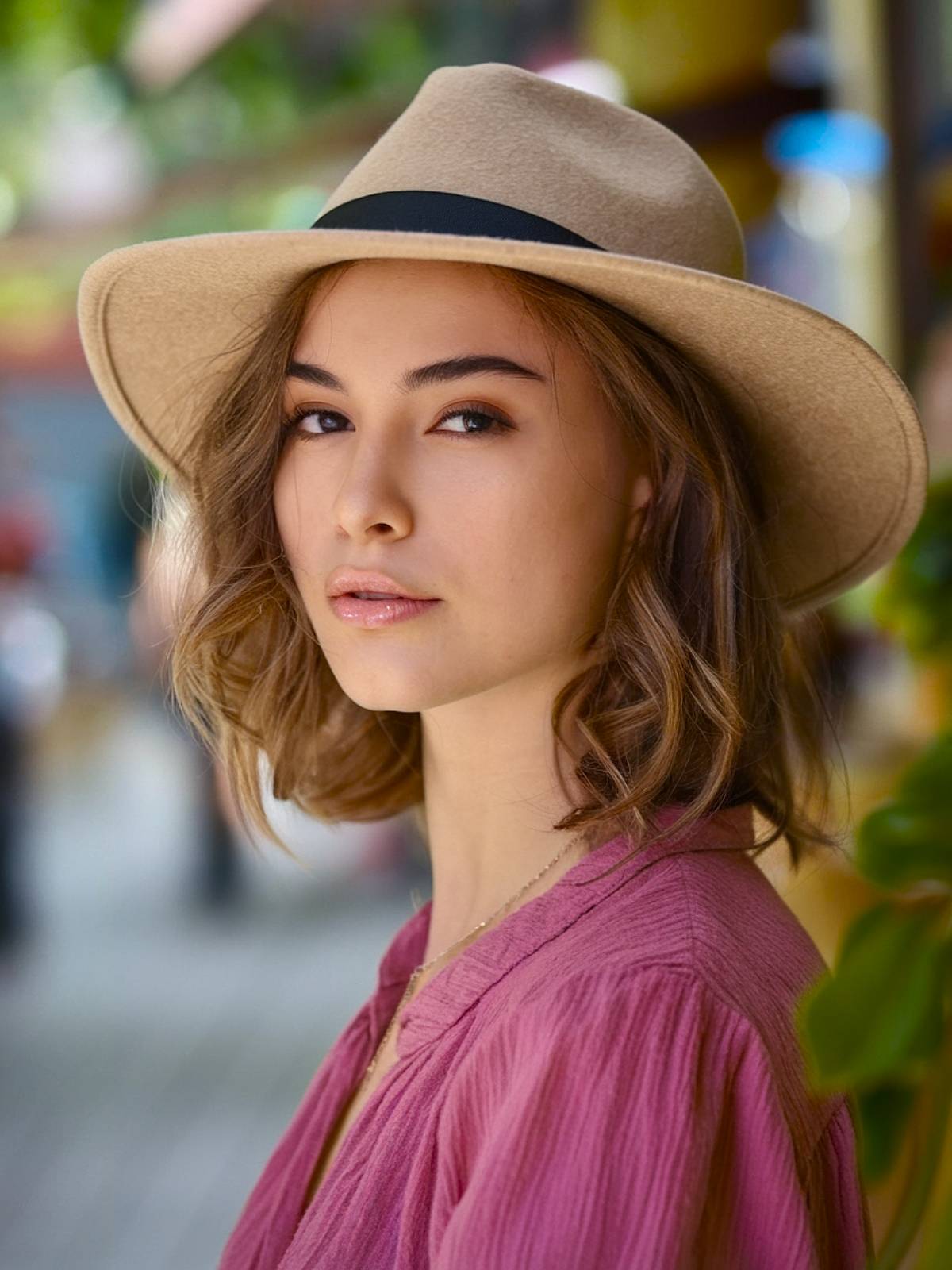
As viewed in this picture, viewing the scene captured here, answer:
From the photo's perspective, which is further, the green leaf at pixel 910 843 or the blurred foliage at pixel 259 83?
the blurred foliage at pixel 259 83

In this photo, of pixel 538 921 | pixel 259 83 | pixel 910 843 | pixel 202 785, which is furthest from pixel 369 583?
pixel 259 83

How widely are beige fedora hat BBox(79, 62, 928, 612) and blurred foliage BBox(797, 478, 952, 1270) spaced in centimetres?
54

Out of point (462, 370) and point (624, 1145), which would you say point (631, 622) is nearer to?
point (462, 370)

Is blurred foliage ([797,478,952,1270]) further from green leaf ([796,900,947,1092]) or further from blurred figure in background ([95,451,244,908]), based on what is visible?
blurred figure in background ([95,451,244,908])

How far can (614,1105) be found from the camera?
37.5 inches

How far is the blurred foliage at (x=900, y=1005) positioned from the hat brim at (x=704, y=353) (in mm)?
535

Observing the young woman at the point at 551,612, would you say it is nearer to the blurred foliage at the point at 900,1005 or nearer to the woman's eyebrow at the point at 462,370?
the woman's eyebrow at the point at 462,370

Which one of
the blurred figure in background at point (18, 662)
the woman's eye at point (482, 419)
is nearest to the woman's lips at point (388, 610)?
the woman's eye at point (482, 419)

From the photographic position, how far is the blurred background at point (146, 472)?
3107 millimetres

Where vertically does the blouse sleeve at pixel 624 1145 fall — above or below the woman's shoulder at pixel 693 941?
below

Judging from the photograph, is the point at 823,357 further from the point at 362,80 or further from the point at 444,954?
the point at 362,80

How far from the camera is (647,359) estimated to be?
4.11ft

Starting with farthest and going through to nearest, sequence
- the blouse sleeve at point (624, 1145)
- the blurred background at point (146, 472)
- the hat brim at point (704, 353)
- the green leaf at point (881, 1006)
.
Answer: the blurred background at point (146, 472), the hat brim at point (704, 353), the blouse sleeve at point (624, 1145), the green leaf at point (881, 1006)

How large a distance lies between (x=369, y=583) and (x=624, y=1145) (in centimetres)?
47
